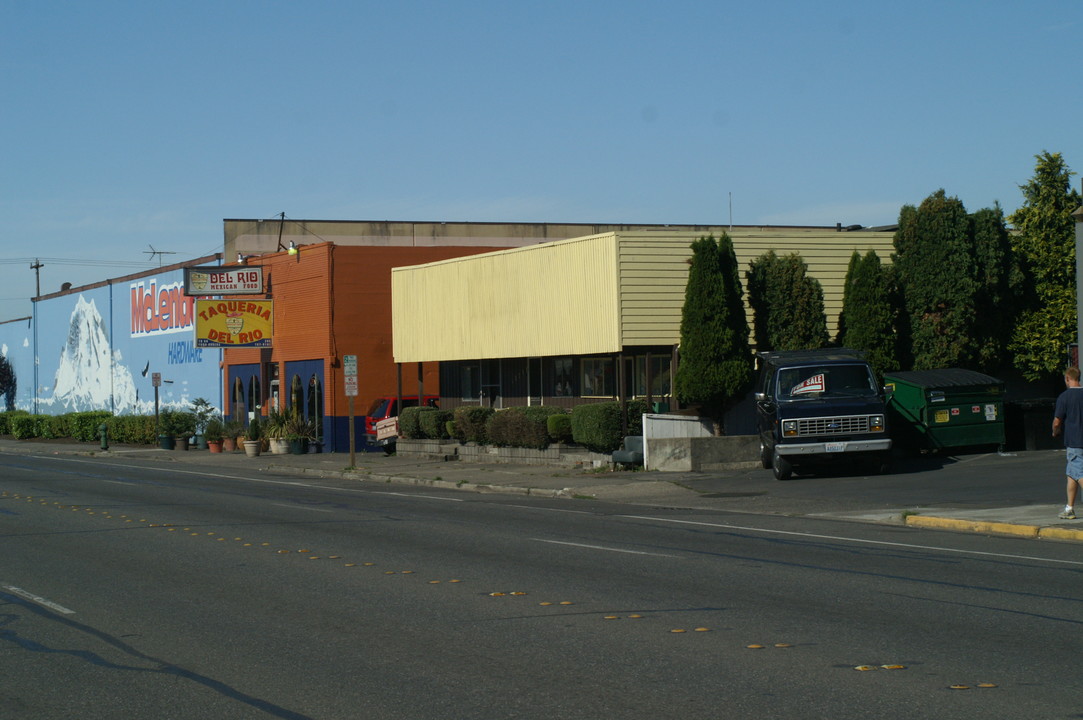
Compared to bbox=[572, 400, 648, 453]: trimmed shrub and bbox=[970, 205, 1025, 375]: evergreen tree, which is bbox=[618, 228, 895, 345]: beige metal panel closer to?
bbox=[572, 400, 648, 453]: trimmed shrub

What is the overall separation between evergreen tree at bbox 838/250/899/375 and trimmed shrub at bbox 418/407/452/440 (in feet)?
40.9

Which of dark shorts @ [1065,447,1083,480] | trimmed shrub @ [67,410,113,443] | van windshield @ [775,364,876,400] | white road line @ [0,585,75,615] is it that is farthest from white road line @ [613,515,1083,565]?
trimmed shrub @ [67,410,113,443]

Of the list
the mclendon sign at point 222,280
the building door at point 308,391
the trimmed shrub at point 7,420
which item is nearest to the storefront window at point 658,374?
the building door at point 308,391

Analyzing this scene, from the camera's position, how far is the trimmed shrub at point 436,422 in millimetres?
33594

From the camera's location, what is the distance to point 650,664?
762cm

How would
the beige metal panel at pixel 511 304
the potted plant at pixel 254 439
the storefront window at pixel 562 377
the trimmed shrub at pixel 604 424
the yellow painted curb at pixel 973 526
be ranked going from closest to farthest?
the yellow painted curb at pixel 973 526 < the trimmed shrub at pixel 604 424 < the beige metal panel at pixel 511 304 < the storefront window at pixel 562 377 < the potted plant at pixel 254 439

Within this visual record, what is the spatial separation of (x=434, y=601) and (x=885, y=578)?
4.31 meters

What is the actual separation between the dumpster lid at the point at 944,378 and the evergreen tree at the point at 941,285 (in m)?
1.55

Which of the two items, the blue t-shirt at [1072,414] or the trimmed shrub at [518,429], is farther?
the trimmed shrub at [518,429]

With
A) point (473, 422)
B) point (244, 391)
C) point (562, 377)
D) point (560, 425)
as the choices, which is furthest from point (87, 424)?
point (560, 425)

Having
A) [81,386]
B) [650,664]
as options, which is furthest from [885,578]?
[81,386]

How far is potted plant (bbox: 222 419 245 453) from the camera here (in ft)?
140

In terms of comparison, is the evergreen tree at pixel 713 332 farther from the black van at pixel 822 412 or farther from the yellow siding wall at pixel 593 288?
the black van at pixel 822 412

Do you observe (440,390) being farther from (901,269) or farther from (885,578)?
(885,578)
